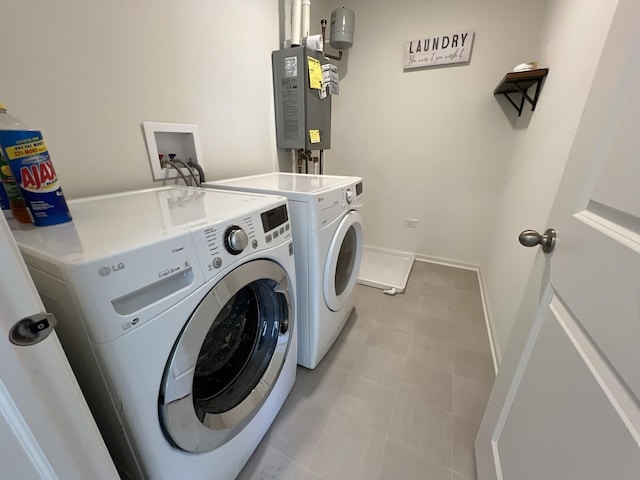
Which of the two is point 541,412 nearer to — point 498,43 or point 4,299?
point 4,299

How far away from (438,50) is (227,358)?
7.99ft

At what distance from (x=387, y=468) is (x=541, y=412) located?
0.64 meters

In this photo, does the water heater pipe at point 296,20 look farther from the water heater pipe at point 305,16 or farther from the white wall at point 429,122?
the white wall at point 429,122

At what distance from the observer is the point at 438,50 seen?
196cm

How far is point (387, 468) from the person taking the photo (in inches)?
37.6

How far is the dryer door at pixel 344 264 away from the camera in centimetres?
116

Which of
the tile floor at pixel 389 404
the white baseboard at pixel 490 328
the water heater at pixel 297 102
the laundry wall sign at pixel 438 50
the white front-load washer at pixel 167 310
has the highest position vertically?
the laundry wall sign at pixel 438 50

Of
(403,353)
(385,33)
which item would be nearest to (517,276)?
(403,353)

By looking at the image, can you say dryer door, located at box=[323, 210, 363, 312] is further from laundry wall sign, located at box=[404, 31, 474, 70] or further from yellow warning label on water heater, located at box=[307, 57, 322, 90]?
laundry wall sign, located at box=[404, 31, 474, 70]

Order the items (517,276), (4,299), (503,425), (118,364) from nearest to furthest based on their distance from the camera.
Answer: (4,299) → (118,364) → (503,425) → (517,276)

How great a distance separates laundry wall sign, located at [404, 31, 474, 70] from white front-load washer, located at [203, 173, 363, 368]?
1408 mm

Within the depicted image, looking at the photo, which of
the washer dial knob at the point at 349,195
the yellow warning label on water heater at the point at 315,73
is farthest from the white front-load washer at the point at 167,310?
the yellow warning label on water heater at the point at 315,73

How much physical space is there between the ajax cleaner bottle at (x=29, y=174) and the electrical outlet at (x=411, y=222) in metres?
2.39

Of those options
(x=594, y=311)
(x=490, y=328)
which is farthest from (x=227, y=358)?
(x=490, y=328)
